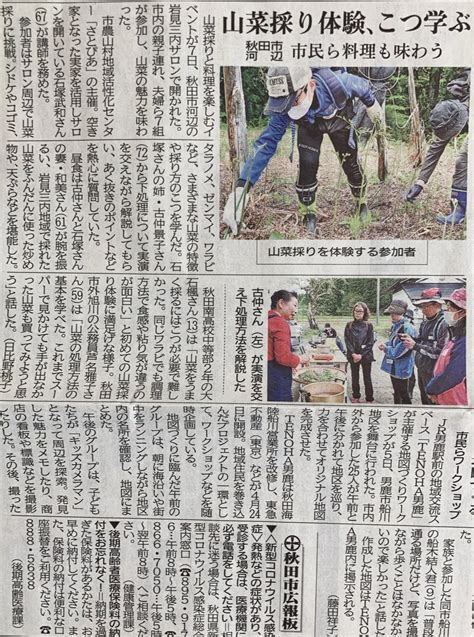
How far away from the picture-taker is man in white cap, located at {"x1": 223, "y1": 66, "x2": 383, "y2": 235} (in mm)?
565

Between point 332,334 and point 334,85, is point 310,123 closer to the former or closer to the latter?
point 334,85

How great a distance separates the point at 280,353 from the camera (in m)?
0.58

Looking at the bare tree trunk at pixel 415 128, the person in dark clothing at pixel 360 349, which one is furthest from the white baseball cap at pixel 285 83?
the person in dark clothing at pixel 360 349

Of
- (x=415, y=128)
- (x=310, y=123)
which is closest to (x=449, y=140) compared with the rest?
(x=415, y=128)

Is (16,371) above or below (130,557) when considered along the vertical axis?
above

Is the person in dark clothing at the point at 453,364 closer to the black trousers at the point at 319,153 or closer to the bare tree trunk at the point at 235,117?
the black trousers at the point at 319,153

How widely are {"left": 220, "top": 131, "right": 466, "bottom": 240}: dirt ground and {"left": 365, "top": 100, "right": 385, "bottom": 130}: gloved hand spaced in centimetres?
2

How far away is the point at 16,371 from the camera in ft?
1.93

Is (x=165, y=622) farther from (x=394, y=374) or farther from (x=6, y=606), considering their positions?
(x=394, y=374)

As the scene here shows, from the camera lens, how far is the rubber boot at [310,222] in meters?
0.58

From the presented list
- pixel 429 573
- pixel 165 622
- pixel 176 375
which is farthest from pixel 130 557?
pixel 429 573

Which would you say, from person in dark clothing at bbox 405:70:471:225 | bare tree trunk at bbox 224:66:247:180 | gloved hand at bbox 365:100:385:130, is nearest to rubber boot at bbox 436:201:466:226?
person in dark clothing at bbox 405:70:471:225

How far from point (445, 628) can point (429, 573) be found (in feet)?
0.20

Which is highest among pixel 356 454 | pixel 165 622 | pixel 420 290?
pixel 420 290
